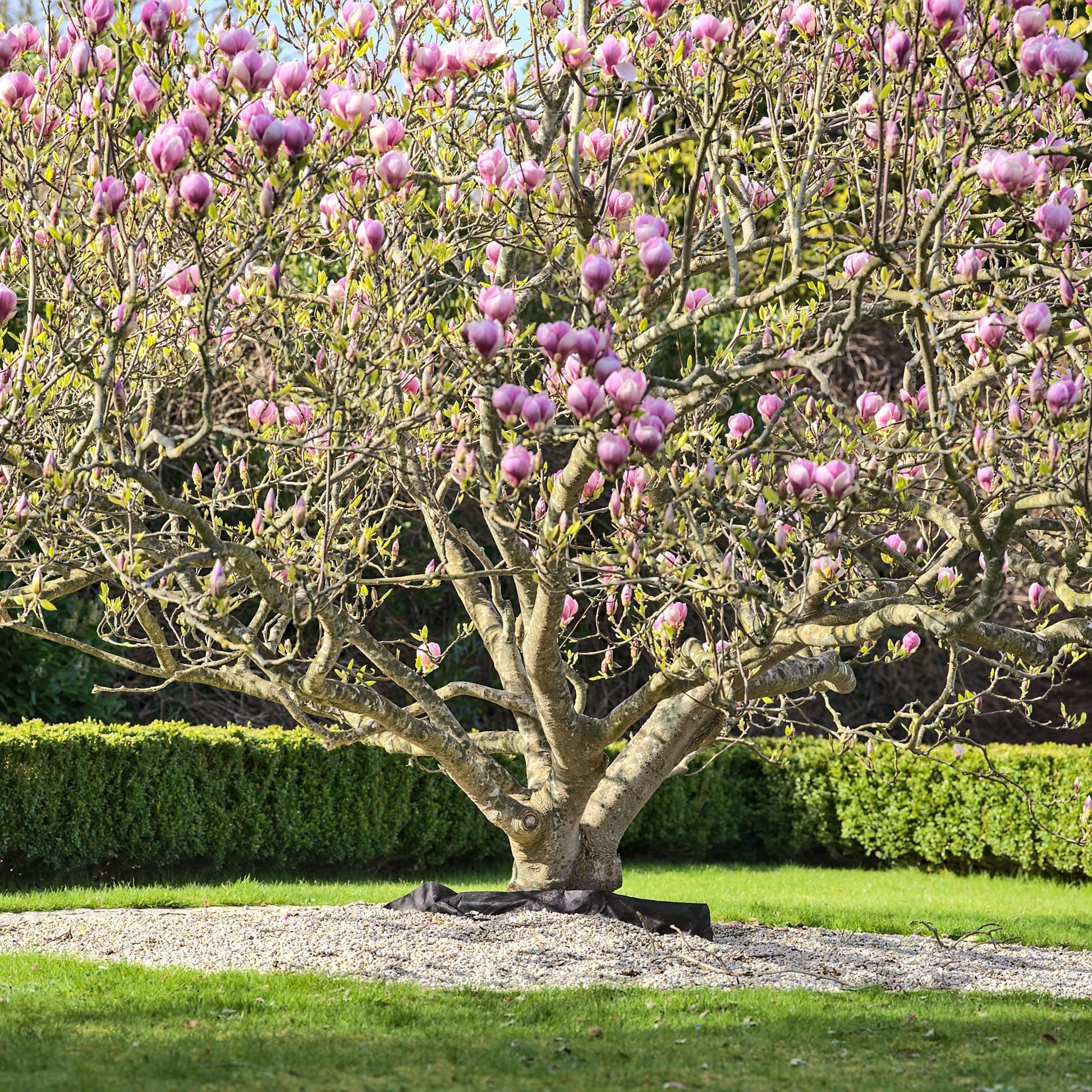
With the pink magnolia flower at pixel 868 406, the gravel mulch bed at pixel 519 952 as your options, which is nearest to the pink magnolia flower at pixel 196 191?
the pink magnolia flower at pixel 868 406

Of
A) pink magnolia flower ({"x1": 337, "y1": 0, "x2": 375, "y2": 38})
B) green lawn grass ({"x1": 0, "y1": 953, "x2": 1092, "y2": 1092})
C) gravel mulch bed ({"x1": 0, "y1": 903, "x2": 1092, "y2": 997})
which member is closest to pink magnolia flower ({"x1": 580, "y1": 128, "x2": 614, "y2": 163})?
pink magnolia flower ({"x1": 337, "y1": 0, "x2": 375, "y2": 38})

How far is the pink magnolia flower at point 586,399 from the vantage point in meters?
3.26

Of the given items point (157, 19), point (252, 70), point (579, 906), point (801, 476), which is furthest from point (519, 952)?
point (157, 19)

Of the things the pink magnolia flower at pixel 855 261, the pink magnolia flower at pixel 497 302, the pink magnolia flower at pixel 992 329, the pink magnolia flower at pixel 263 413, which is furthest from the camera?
the pink magnolia flower at pixel 263 413

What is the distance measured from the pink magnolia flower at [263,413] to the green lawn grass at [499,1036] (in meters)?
2.12

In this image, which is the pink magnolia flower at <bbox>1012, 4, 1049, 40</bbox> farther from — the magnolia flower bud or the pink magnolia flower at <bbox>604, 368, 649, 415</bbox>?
the magnolia flower bud

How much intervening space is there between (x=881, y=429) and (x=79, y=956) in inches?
161

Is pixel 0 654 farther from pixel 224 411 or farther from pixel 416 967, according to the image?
pixel 416 967

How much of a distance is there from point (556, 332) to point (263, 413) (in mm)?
1913

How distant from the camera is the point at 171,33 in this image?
432 cm

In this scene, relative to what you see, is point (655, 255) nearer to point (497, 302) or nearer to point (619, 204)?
point (497, 302)

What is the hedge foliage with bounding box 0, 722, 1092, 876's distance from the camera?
9.06m

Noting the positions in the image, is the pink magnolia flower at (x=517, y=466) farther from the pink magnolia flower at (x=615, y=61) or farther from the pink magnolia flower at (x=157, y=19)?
the pink magnolia flower at (x=157, y=19)

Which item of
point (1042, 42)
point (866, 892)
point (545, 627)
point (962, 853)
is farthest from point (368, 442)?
point (962, 853)
